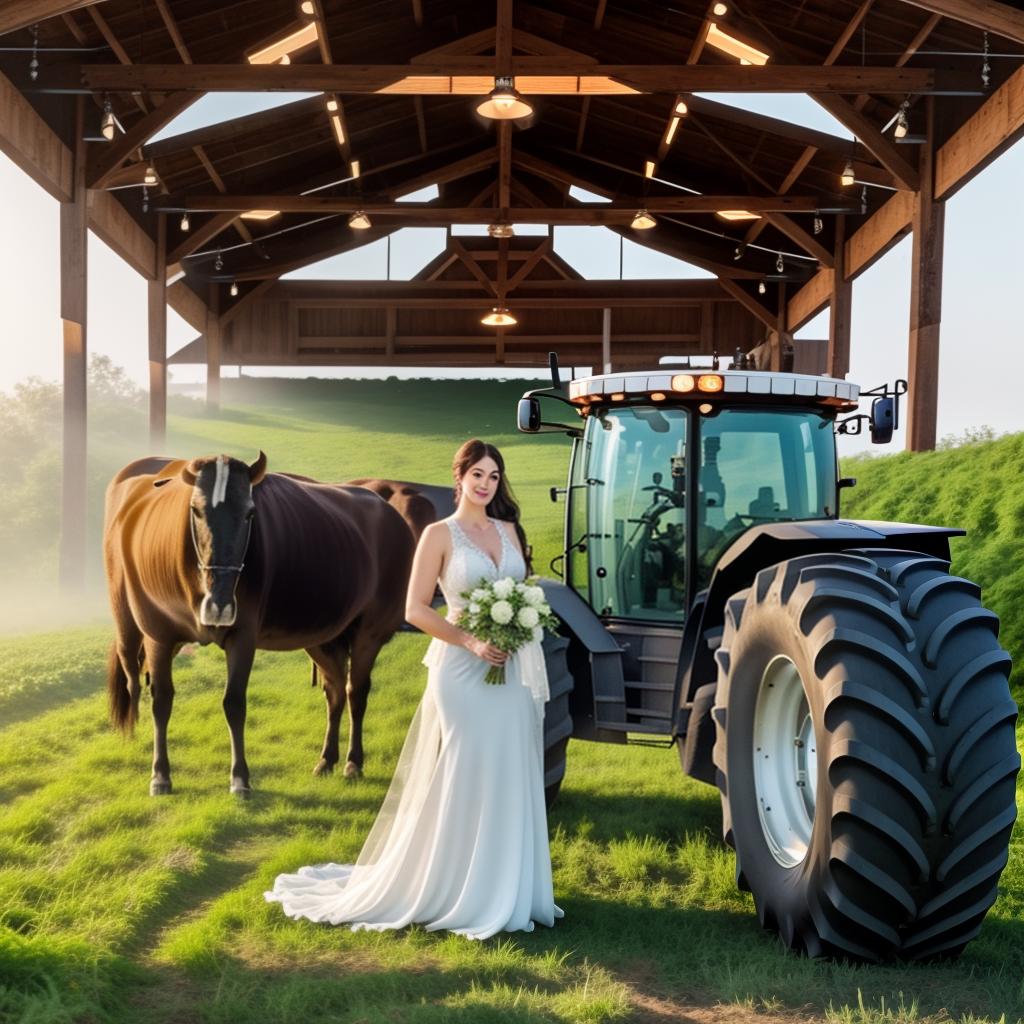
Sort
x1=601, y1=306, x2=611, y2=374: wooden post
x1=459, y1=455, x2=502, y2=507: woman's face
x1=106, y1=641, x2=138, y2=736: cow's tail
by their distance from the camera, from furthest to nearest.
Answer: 1. x1=601, y1=306, x2=611, y2=374: wooden post
2. x1=106, y1=641, x2=138, y2=736: cow's tail
3. x1=459, y1=455, x2=502, y2=507: woman's face

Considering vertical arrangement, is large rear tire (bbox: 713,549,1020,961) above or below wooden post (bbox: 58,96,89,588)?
below

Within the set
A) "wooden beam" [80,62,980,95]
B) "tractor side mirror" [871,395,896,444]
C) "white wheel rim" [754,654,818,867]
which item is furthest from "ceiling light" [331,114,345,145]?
"white wheel rim" [754,654,818,867]

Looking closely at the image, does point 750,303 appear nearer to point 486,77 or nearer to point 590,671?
point 486,77

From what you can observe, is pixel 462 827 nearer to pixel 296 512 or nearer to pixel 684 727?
pixel 684 727

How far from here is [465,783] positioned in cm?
468

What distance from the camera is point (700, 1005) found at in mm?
3873

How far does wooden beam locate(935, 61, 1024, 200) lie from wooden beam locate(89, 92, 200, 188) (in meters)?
8.68

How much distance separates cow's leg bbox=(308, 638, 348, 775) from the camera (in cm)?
769

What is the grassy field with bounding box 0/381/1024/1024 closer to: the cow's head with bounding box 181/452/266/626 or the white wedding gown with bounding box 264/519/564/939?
the white wedding gown with bounding box 264/519/564/939

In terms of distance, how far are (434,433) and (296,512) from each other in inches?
704

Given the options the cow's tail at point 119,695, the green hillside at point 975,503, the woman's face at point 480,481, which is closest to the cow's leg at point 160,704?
the cow's tail at point 119,695

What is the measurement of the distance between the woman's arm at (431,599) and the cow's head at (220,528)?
7.15 feet

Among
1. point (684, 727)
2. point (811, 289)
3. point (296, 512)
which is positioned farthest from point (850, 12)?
point (684, 727)

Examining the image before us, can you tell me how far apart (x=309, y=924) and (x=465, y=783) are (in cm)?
79
